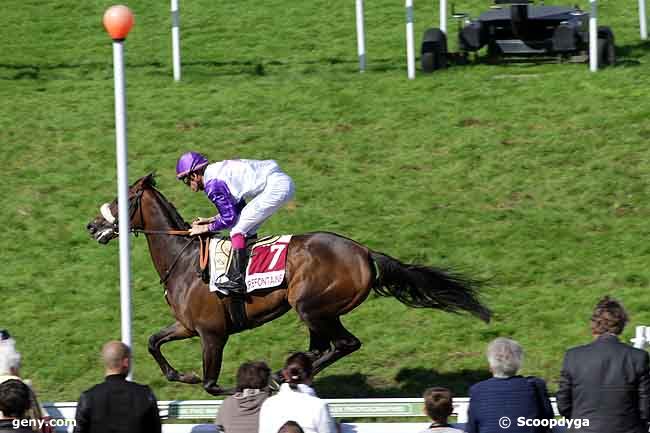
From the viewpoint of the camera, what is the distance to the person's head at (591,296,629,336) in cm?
550

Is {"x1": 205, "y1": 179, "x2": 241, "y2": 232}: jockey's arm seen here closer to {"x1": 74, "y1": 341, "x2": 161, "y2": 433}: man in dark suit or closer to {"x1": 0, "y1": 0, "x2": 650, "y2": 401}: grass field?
{"x1": 0, "y1": 0, "x2": 650, "y2": 401}: grass field

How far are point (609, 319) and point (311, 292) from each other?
3.09 m

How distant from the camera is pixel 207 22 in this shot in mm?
18625

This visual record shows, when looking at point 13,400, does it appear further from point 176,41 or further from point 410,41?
point 176,41

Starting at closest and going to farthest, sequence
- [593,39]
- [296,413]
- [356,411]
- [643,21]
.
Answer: [296,413] < [356,411] < [593,39] < [643,21]

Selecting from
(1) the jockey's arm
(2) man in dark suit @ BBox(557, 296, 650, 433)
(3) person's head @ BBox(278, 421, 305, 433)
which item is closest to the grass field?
(1) the jockey's arm

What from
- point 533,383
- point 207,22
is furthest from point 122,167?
point 207,22

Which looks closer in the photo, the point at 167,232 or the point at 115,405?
the point at 115,405

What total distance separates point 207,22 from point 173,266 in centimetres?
1062

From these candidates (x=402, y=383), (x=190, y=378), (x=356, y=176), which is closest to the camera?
(x=190, y=378)

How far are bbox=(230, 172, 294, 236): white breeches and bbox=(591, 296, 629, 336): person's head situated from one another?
3.21 meters

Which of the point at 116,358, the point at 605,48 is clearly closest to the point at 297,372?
the point at 116,358

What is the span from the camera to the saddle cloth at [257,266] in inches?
325

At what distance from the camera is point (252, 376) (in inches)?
219
